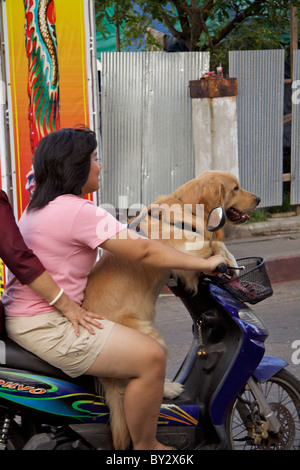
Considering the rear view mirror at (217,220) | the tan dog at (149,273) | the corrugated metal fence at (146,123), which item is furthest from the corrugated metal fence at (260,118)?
the rear view mirror at (217,220)

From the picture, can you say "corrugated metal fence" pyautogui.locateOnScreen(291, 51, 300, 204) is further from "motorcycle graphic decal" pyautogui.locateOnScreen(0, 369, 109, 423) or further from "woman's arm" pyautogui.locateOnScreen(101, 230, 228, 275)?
"motorcycle graphic decal" pyautogui.locateOnScreen(0, 369, 109, 423)

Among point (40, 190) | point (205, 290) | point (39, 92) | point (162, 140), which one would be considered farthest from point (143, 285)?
point (162, 140)

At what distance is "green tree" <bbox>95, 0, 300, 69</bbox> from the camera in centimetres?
878

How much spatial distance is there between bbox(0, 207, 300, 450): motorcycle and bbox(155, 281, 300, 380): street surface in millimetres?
1311

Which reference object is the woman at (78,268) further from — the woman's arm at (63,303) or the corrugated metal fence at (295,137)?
the corrugated metal fence at (295,137)

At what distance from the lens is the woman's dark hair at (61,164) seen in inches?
109

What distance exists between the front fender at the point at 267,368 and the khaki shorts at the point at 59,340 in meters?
0.85

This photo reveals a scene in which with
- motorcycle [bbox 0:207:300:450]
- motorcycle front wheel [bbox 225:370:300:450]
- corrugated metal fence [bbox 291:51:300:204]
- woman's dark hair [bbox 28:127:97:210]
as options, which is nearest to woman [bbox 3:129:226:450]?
woman's dark hair [bbox 28:127:97:210]

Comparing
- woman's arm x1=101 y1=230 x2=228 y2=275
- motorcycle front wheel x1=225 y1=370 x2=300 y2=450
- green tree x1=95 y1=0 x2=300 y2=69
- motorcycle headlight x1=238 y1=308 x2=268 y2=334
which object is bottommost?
motorcycle front wheel x1=225 y1=370 x2=300 y2=450

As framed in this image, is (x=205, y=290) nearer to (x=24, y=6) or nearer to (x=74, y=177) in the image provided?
(x=74, y=177)

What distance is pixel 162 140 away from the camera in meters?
8.15

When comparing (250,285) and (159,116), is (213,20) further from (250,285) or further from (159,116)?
(250,285)

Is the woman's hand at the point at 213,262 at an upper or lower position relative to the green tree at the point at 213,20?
lower
